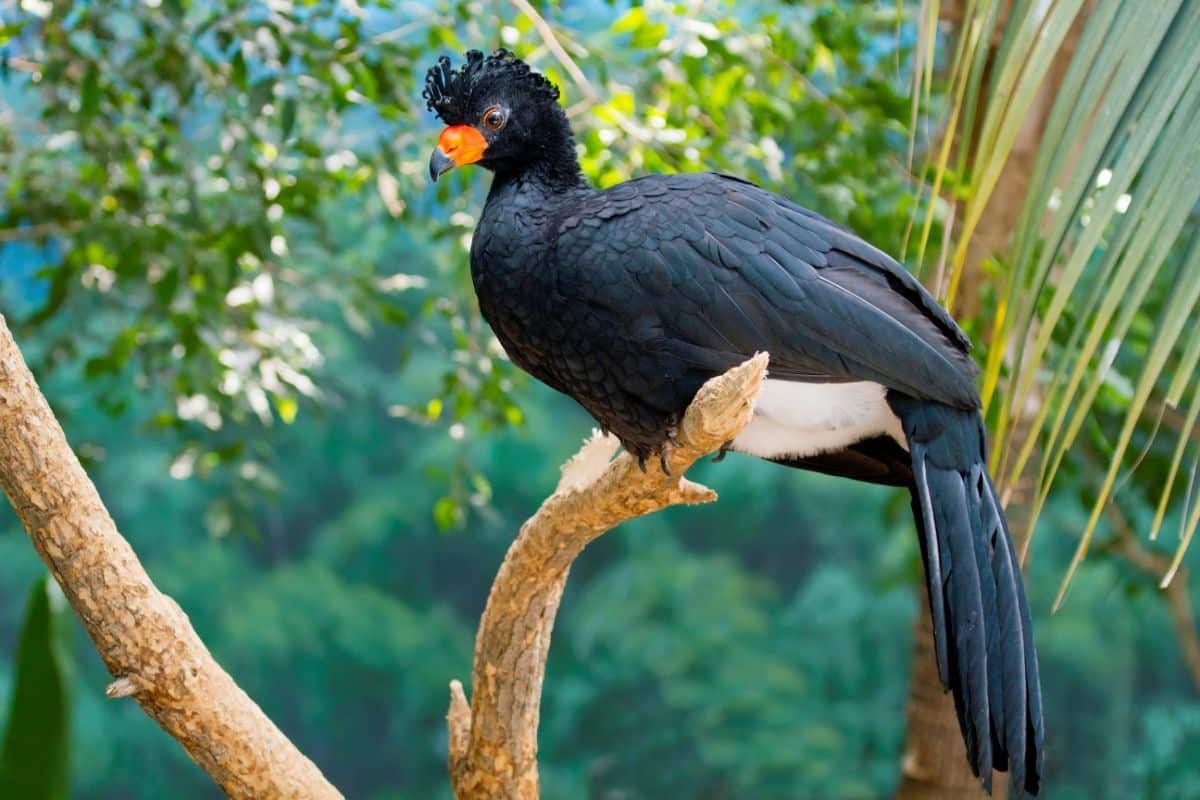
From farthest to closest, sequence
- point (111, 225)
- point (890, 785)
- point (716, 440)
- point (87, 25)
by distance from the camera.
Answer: point (890, 785) → point (87, 25) → point (111, 225) → point (716, 440)

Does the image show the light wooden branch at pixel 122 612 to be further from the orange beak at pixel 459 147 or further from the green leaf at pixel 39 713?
the green leaf at pixel 39 713

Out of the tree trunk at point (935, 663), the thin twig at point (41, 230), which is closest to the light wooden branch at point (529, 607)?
the tree trunk at point (935, 663)

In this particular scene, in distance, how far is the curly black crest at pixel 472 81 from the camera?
1.71 metres

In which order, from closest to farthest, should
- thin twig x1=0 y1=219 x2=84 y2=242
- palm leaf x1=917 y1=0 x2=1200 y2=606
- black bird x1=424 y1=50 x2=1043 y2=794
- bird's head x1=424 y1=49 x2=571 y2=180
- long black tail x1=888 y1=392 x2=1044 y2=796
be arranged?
palm leaf x1=917 y1=0 x2=1200 y2=606, long black tail x1=888 y1=392 x2=1044 y2=796, black bird x1=424 y1=50 x2=1043 y2=794, bird's head x1=424 y1=49 x2=571 y2=180, thin twig x1=0 y1=219 x2=84 y2=242

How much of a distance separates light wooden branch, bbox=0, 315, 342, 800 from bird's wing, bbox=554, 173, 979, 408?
0.61 metres

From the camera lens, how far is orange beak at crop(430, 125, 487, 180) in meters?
1.68

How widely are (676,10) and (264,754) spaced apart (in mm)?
1363

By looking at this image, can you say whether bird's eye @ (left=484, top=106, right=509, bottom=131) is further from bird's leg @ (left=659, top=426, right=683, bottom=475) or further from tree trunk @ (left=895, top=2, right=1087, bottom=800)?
tree trunk @ (left=895, top=2, right=1087, bottom=800)

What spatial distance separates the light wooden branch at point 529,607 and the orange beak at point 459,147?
1.51ft

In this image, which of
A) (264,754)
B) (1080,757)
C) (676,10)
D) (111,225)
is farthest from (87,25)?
(1080,757)

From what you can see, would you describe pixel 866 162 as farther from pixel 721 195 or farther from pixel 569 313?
pixel 569 313

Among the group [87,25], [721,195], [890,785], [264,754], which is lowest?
[890,785]

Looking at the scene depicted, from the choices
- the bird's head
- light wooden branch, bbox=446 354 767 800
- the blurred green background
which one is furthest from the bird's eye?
the blurred green background

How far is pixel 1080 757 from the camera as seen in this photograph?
4.51m
